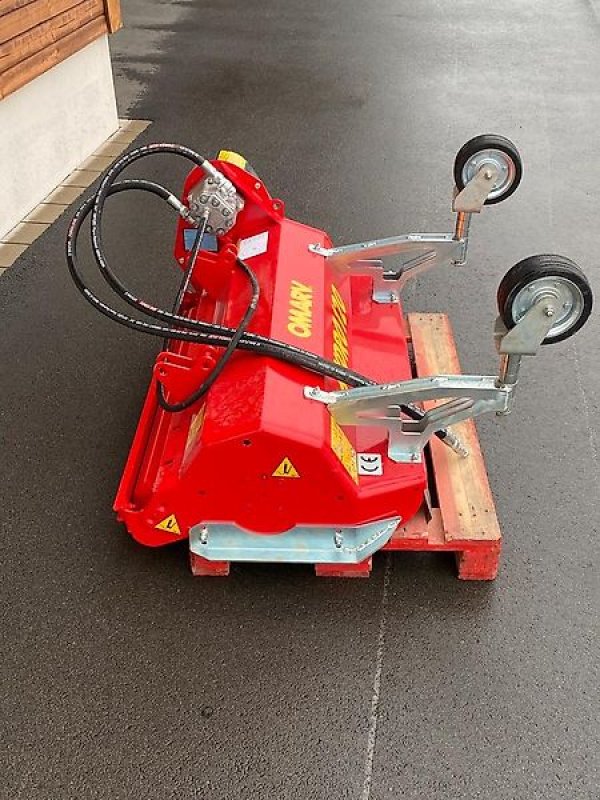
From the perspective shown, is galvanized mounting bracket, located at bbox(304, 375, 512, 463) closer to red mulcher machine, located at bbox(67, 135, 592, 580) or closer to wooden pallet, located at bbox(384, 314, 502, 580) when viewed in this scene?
red mulcher machine, located at bbox(67, 135, 592, 580)

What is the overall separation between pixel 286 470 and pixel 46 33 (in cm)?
248

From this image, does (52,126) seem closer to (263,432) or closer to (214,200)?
(214,200)

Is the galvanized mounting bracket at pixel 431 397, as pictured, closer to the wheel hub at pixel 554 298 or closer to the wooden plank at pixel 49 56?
the wheel hub at pixel 554 298

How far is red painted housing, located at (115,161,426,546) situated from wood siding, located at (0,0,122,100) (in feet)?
4.54

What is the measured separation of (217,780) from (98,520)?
30.0 inches

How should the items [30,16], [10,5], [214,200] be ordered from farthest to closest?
1. [30,16]
2. [10,5]
3. [214,200]

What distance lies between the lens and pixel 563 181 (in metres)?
3.86

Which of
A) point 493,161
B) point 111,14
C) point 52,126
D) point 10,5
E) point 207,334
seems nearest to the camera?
point 207,334

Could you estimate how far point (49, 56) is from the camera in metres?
3.31

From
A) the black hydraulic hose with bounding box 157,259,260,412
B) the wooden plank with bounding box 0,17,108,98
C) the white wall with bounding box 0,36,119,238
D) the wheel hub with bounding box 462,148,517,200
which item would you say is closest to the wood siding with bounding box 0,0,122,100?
the wooden plank with bounding box 0,17,108,98

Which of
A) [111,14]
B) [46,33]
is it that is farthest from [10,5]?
[111,14]

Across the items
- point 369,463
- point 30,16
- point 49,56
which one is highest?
point 30,16

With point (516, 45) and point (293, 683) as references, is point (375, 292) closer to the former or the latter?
point (293, 683)

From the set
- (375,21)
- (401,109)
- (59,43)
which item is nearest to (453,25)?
(375,21)
